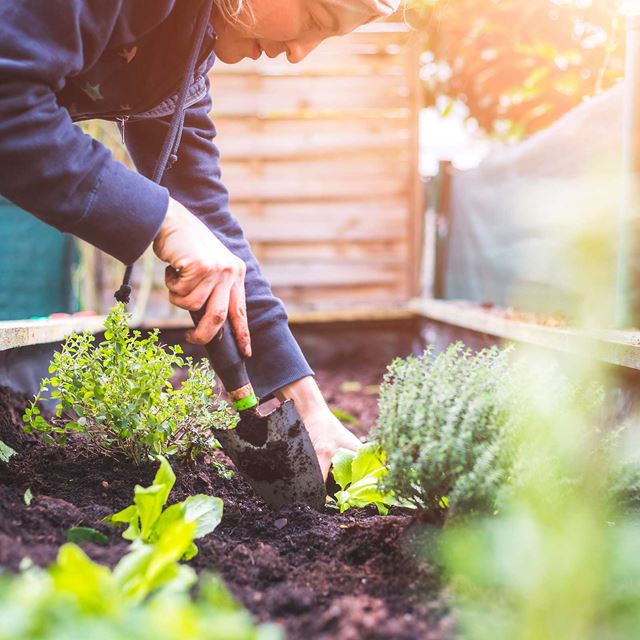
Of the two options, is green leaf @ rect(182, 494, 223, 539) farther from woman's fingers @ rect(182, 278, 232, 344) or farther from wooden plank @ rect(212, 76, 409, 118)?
wooden plank @ rect(212, 76, 409, 118)

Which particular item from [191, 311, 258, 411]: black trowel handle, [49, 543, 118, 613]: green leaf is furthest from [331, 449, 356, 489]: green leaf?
[49, 543, 118, 613]: green leaf

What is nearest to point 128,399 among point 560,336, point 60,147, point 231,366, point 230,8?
point 231,366

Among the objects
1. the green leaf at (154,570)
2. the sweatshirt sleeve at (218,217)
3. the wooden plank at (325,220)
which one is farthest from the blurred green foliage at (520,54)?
the green leaf at (154,570)

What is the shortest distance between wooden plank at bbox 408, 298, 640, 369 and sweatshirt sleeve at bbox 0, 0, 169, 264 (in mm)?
743

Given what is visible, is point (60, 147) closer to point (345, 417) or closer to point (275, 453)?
point (275, 453)

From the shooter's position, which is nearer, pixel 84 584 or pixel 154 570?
pixel 84 584

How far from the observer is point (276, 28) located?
4.41 feet

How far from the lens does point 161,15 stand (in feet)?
3.84

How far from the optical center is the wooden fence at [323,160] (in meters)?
4.49

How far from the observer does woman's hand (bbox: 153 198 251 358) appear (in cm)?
112

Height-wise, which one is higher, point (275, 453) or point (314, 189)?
point (314, 189)

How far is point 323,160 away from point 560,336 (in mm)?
2923

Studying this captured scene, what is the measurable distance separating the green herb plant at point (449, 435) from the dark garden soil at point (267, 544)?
0.10 metres

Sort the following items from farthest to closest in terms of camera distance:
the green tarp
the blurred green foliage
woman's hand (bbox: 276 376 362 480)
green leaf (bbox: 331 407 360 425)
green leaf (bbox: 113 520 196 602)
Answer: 1. the green tarp
2. the blurred green foliage
3. green leaf (bbox: 331 407 360 425)
4. woman's hand (bbox: 276 376 362 480)
5. green leaf (bbox: 113 520 196 602)
